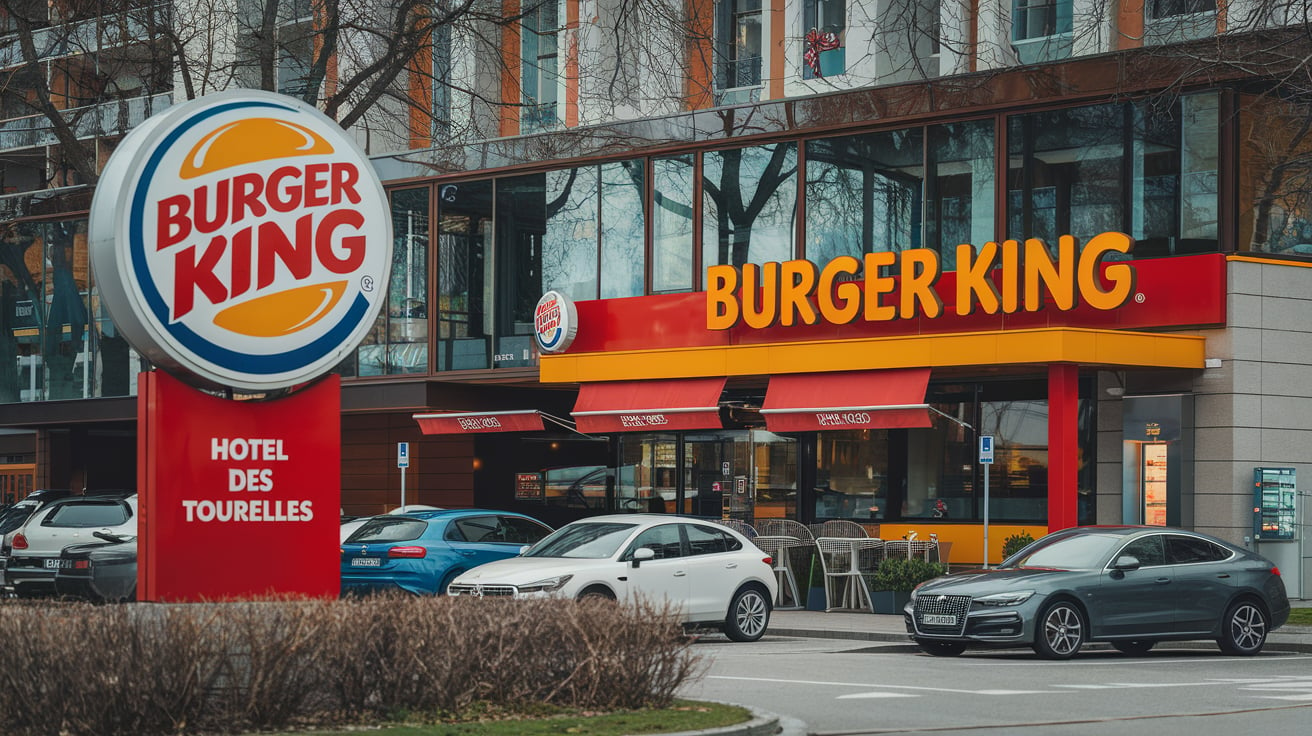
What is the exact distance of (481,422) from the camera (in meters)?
31.7

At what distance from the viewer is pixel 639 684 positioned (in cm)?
1138

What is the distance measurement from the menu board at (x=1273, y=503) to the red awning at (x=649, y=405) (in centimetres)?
852

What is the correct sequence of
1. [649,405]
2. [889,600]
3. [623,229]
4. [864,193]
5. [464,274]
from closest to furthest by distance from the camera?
[889,600] → [864,193] → [649,405] → [623,229] → [464,274]

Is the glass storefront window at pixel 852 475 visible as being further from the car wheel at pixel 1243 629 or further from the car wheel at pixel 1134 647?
the car wheel at pixel 1243 629

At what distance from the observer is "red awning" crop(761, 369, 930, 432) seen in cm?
2556

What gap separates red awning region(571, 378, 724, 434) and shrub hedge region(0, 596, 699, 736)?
55.3ft

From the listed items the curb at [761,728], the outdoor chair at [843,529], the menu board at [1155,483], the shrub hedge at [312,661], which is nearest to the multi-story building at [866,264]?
the menu board at [1155,483]

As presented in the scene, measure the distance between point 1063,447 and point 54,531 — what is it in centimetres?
1402

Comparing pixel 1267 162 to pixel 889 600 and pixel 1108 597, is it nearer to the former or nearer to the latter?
pixel 889 600

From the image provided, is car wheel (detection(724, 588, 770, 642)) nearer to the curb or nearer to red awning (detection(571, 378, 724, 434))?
the curb

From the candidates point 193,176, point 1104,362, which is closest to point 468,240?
point 1104,362

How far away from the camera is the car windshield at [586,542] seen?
1905 centimetres

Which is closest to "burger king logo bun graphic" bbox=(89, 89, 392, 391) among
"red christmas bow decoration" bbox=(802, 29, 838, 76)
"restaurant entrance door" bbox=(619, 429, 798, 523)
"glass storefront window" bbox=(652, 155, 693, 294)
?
"glass storefront window" bbox=(652, 155, 693, 294)

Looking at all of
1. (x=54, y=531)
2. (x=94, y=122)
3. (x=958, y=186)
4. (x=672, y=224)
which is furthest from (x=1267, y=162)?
(x=94, y=122)
